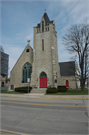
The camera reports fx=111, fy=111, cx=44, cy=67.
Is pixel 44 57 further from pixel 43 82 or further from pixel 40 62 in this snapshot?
pixel 43 82

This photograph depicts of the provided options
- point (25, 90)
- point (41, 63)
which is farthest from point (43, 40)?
point (25, 90)

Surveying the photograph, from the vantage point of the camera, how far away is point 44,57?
86.6 ft

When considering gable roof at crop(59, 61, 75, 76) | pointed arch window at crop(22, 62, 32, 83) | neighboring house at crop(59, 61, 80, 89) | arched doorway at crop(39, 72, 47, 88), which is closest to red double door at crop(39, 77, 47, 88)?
arched doorway at crop(39, 72, 47, 88)

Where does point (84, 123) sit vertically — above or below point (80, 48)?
below

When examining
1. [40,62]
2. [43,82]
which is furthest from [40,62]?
[43,82]

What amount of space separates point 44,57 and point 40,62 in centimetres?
152

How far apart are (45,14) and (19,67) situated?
15928mm

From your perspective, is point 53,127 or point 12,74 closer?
point 53,127

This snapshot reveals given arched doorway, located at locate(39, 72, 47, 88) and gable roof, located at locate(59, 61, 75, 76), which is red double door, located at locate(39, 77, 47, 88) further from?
gable roof, located at locate(59, 61, 75, 76)

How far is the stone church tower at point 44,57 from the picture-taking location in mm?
25298

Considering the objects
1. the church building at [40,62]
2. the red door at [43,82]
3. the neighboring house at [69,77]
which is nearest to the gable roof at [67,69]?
the neighboring house at [69,77]

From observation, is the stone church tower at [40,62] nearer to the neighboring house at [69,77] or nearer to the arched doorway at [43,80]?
the arched doorway at [43,80]

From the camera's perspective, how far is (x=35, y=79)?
26.2 meters

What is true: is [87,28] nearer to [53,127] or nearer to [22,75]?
[22,75]
